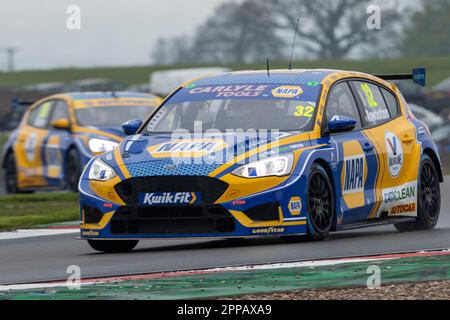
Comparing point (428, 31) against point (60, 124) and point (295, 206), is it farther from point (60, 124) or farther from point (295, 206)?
point (295, 206)

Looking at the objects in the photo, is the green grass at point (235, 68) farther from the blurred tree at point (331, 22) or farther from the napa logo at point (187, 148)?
the napa logo at point (187, 148)

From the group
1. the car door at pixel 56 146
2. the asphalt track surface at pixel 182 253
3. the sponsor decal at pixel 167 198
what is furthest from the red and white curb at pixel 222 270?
the car door at pixel 56 146

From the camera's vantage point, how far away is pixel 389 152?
12.5 meters

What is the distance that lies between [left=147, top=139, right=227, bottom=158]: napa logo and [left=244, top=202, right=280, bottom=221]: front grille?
0.57 meters

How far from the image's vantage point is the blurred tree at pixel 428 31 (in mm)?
109019

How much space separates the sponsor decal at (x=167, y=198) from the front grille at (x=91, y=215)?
15.8 inches

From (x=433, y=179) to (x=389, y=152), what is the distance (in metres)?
0.89

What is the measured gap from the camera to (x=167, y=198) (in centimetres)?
1084

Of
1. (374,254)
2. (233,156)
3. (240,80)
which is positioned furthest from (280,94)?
(374,254)

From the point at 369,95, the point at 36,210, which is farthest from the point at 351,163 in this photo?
the point at 36,210

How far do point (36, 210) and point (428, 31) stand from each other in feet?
313

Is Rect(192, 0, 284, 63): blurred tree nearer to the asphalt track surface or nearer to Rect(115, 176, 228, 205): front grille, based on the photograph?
the asphalt track surface

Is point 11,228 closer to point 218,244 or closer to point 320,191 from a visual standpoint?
point 218,244

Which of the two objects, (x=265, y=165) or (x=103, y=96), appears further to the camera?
(x=103, y=96)
